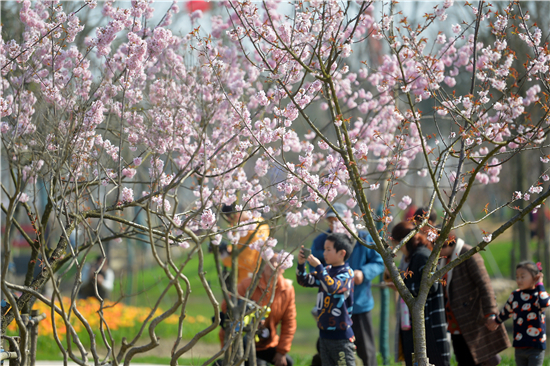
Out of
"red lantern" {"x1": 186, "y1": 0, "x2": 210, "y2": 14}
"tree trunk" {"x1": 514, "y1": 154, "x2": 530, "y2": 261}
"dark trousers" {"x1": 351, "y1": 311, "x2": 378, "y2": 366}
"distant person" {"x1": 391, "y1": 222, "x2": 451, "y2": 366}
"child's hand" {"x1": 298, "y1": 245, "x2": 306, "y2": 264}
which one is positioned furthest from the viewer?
"tree trunk" {"x1": 514, "y1": 154, "x2": 530, "y2": 261}

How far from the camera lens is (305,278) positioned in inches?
161

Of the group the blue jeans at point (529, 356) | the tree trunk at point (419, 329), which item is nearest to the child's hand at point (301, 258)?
the tree trunk at point (419, 329)

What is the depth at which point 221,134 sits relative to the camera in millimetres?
4664

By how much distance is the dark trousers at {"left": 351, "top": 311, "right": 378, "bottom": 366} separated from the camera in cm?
488

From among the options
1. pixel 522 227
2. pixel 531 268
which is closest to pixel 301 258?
pixel 531 268

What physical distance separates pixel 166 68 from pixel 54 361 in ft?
12.0

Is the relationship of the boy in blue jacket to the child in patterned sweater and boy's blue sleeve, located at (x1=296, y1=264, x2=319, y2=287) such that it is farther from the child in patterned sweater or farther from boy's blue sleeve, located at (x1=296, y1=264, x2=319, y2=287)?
the child in patterned sweater

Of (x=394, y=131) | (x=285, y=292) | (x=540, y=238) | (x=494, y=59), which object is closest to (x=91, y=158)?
(x=285, y=292)

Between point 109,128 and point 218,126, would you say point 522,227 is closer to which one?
point 218,126

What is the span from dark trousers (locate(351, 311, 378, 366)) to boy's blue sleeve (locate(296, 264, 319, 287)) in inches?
39.7

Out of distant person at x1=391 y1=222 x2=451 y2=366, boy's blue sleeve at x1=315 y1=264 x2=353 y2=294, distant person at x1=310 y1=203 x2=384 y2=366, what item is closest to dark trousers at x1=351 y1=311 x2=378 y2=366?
distant person at x1=310 y1=203 x2=384 y2=366

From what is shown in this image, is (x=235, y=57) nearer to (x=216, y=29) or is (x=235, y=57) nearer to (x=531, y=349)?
(x=216, y=29)

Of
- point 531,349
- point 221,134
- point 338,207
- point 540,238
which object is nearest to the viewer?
point 531,349

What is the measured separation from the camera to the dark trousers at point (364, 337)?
16.0 feet
